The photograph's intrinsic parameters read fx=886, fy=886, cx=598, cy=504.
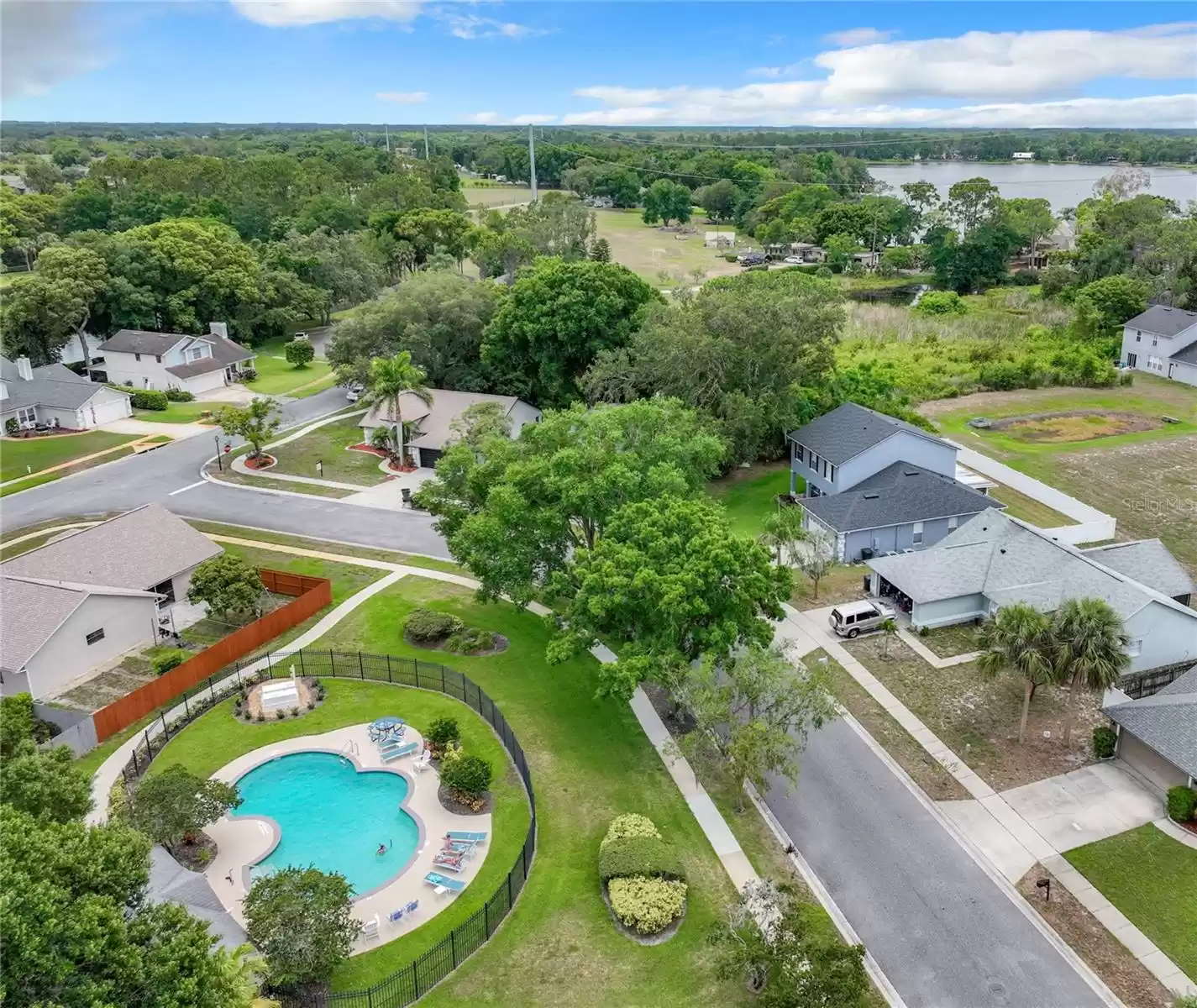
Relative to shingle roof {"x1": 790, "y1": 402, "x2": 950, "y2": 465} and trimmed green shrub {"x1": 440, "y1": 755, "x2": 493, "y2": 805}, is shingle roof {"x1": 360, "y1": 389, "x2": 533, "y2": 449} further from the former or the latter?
trimmed green shrub {"x1": 440, "y1": 755, "x2": 493, "y2": 805}

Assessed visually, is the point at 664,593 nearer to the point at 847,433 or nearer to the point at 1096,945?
the point at 1096,945

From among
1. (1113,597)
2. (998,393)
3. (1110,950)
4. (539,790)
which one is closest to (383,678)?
(539,790)

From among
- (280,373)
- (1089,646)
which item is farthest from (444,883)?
(280,373)

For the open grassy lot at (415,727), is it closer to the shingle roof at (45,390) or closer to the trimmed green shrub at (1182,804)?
the trimmed green shrub at (1182,804)

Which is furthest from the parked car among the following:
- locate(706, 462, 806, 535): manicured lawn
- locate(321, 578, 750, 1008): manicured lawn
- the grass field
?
the grass field

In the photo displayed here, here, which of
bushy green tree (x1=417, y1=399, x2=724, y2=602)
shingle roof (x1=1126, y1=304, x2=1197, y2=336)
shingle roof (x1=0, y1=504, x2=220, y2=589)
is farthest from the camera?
shingle roof (x1=1126, y1=304, x2=1197, y2=336)

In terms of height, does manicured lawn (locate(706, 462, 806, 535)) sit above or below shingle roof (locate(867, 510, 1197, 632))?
below
